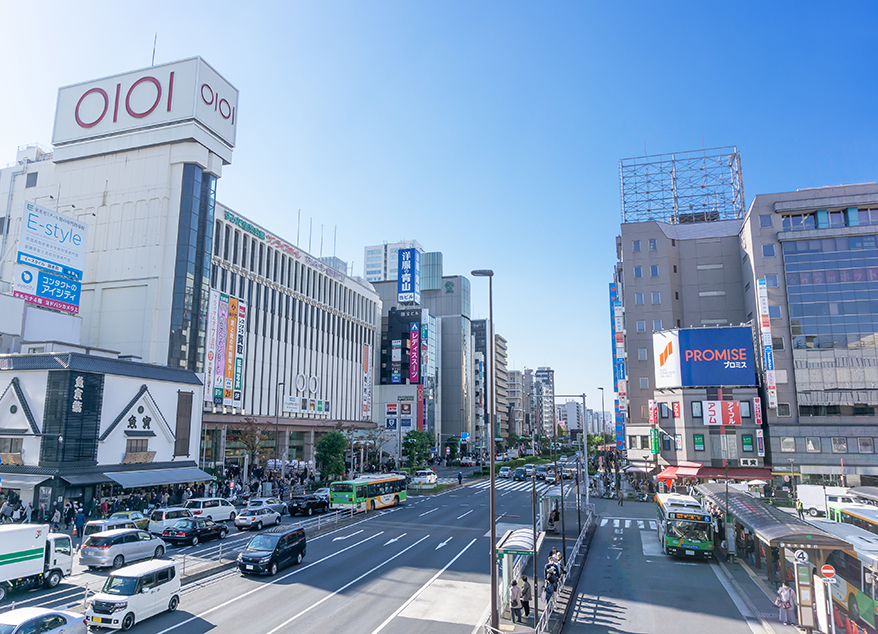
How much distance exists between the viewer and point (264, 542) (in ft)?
78.3

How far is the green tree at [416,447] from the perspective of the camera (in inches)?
3196

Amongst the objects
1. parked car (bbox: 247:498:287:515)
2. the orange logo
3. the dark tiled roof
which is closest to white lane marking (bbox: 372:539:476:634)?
parked car (bbox: 247:498:287:515)

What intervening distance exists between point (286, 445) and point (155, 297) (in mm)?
26008

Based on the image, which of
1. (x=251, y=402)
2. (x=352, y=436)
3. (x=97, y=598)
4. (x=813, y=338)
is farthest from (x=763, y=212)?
(x=97, y=598)

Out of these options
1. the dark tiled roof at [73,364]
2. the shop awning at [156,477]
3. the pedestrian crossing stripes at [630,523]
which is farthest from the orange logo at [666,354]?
the dark tiled roof at [73,364]

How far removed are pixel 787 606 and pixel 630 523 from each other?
22.4 meters

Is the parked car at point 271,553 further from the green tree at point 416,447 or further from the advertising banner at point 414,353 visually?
the advertising banner at point 414,353

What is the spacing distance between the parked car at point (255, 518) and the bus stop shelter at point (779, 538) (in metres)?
25.3

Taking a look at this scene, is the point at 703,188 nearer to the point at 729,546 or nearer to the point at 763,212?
the point at 763,212

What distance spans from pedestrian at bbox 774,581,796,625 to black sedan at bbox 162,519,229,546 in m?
25.3

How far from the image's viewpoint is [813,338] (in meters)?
56.8

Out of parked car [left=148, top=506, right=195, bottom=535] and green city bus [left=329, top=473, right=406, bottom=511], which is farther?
green city bus [left=329, top=473, right=406, bottom=511]

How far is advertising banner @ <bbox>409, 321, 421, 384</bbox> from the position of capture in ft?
334

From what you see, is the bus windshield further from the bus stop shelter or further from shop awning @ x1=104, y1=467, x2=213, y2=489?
shop awning @ x1=104, y1=467, x2=213, y2=489
